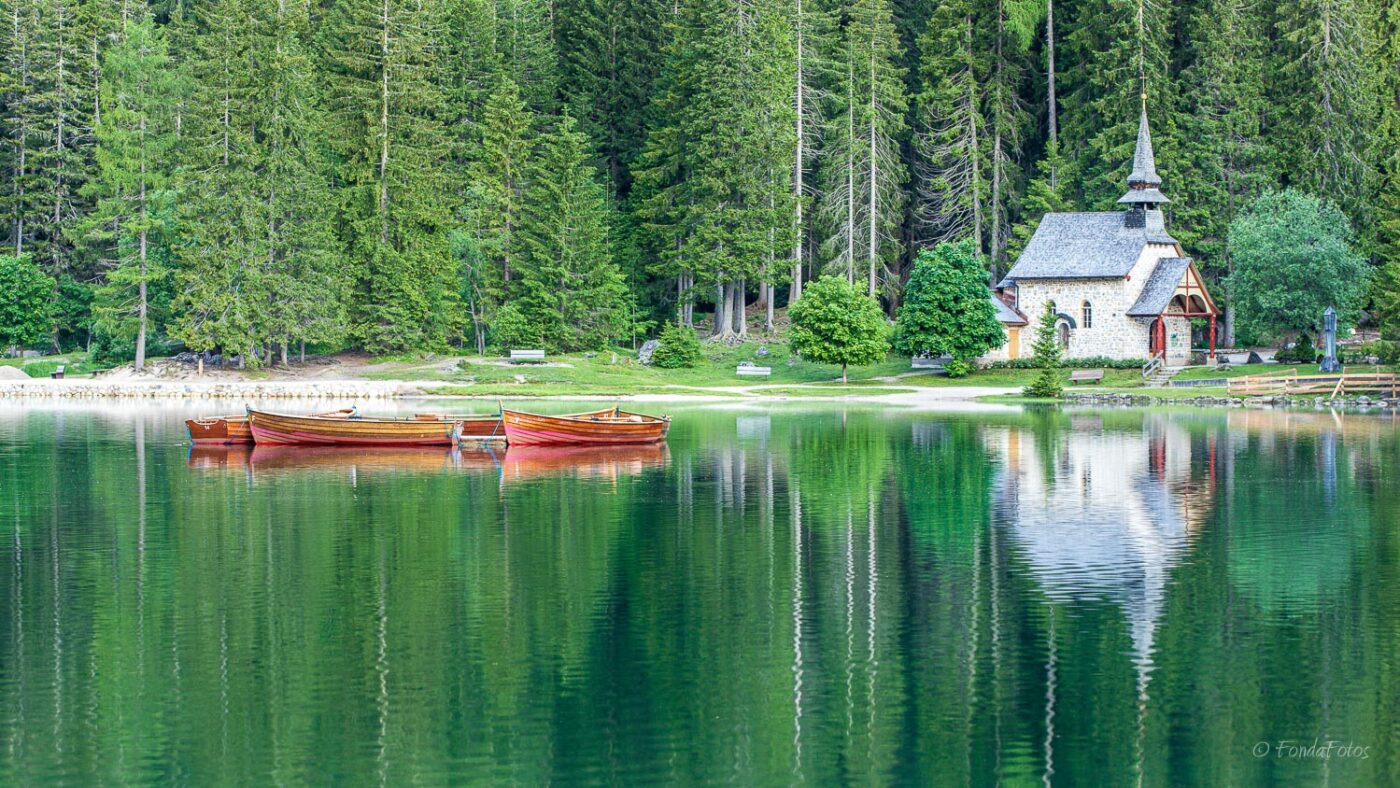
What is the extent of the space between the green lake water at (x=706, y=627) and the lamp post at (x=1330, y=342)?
3084 centimetres

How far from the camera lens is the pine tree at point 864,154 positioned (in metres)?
87.5

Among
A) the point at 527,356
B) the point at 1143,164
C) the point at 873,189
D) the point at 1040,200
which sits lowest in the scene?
the point at 527,356

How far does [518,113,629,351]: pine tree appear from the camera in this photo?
276 ft

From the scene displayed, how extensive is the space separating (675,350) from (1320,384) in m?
30.8

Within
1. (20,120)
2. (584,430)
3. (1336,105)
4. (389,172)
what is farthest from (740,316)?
(20,120)

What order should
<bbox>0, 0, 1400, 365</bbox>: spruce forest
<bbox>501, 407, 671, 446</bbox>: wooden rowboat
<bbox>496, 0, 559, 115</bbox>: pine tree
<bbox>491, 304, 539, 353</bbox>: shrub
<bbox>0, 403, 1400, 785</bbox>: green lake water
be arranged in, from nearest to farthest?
<bbox>0, 403, 1400, 785</bbox>: green lake water, <bbox>501, 407, 671, 446</bbox>: wooden rowboat, <bbox>0, 0, 1400, 365</bbox>: spruce forest, <bbox>491, 304, 539, 353</bbox>: shrub, <bbox>496, 0, 559, 115</bbox>: pine tree

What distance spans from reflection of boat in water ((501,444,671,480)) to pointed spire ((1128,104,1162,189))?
133 ft

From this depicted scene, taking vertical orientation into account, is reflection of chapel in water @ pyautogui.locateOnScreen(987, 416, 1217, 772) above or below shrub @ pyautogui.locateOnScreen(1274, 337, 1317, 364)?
below

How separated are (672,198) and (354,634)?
7159 centimetres

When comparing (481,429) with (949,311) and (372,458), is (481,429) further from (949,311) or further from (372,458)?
(949,311)

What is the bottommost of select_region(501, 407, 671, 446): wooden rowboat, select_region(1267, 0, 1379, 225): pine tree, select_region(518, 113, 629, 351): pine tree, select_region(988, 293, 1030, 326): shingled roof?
select_region(501, 407, 671, 446): wooden rowboat

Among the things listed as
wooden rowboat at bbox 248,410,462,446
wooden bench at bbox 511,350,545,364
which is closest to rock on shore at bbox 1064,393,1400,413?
wooden bench at bbox 511,350,545,364

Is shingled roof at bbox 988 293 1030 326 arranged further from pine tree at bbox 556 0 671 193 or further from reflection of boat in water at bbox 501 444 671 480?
reflection of boat in water at bbox 501 444 671 480

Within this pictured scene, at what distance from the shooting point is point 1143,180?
262ft
